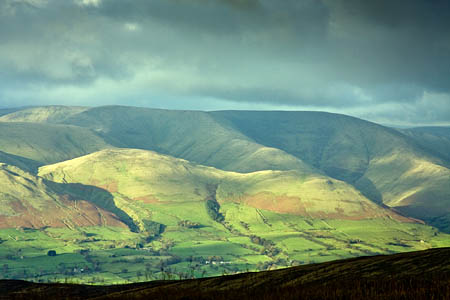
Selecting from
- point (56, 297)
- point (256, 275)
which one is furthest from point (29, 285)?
point (256, 275)

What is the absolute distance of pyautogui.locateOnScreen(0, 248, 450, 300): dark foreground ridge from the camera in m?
21.1

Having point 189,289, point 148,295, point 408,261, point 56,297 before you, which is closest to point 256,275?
point 189,289

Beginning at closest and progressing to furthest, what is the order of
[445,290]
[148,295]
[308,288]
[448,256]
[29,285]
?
[445,290] → [308,288] → [448,256] → [148,295] → [29,285]

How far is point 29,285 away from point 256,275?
16147mm

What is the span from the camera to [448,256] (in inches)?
1059

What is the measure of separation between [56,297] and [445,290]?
863 inches

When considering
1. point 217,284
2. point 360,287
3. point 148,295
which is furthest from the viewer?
point 217,284

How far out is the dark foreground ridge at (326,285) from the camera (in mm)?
21078

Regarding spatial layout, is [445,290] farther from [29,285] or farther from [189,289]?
[29,285]

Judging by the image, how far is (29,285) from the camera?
3697cm

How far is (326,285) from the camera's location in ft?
80.7

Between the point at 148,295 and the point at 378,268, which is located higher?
the point at 378,268

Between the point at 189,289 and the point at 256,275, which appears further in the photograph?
the point at 256,275

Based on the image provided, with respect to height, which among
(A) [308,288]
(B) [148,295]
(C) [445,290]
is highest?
(C) [445,290]
